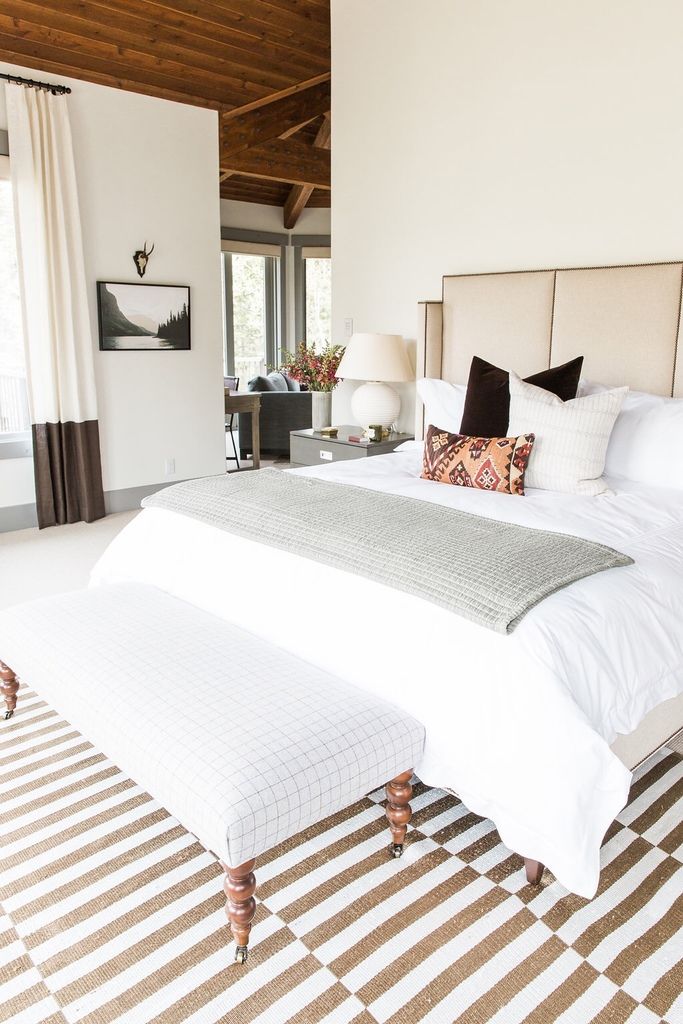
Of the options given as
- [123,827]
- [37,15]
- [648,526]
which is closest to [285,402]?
[37,15]

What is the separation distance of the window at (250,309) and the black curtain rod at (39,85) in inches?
177

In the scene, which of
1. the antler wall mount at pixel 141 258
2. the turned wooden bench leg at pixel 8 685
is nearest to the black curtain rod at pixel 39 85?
the antler wall mount at pixel 141 258

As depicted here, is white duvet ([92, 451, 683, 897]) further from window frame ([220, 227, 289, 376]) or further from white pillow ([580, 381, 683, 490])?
window frame ([220, 227, 289, 376])

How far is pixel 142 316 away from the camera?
212 inches

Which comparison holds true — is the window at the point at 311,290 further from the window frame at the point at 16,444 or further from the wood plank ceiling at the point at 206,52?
the window frame at the point at 16,444

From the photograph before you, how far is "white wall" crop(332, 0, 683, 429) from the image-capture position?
346 cm

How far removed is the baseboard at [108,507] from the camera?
196 inches

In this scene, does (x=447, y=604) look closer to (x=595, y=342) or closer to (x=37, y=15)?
(x=595, y=342)

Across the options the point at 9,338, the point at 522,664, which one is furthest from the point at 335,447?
the point at 522,664

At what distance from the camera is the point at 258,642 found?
7.41 feet

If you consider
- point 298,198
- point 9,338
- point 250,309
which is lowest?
point 9,338

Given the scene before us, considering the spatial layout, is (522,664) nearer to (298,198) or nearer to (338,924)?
(338,924)

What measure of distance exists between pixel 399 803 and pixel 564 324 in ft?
8.59

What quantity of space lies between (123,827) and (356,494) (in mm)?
1327
